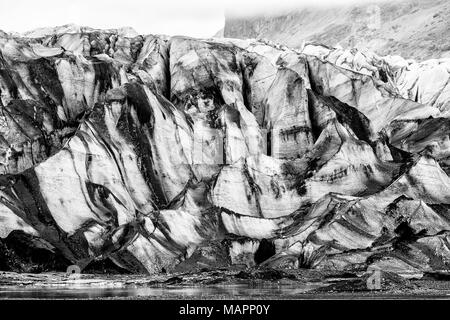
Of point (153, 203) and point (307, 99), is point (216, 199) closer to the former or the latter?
point (153, 203)

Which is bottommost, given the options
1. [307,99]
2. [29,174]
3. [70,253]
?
[70,253]

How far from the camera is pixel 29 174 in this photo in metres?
58.7

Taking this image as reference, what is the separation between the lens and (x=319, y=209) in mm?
59438

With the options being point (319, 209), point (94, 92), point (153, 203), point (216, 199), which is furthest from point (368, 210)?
point (94, 92)

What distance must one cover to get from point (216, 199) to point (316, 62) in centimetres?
2184

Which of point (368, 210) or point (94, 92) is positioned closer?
point (368, 210)

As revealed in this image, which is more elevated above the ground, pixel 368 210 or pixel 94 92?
pixel 94 92

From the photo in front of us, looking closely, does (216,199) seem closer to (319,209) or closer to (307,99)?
(319,209)

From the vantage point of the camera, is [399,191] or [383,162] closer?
[399,191]

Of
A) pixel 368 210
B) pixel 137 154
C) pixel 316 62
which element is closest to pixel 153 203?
pixel 137 154

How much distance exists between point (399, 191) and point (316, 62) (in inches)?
817
